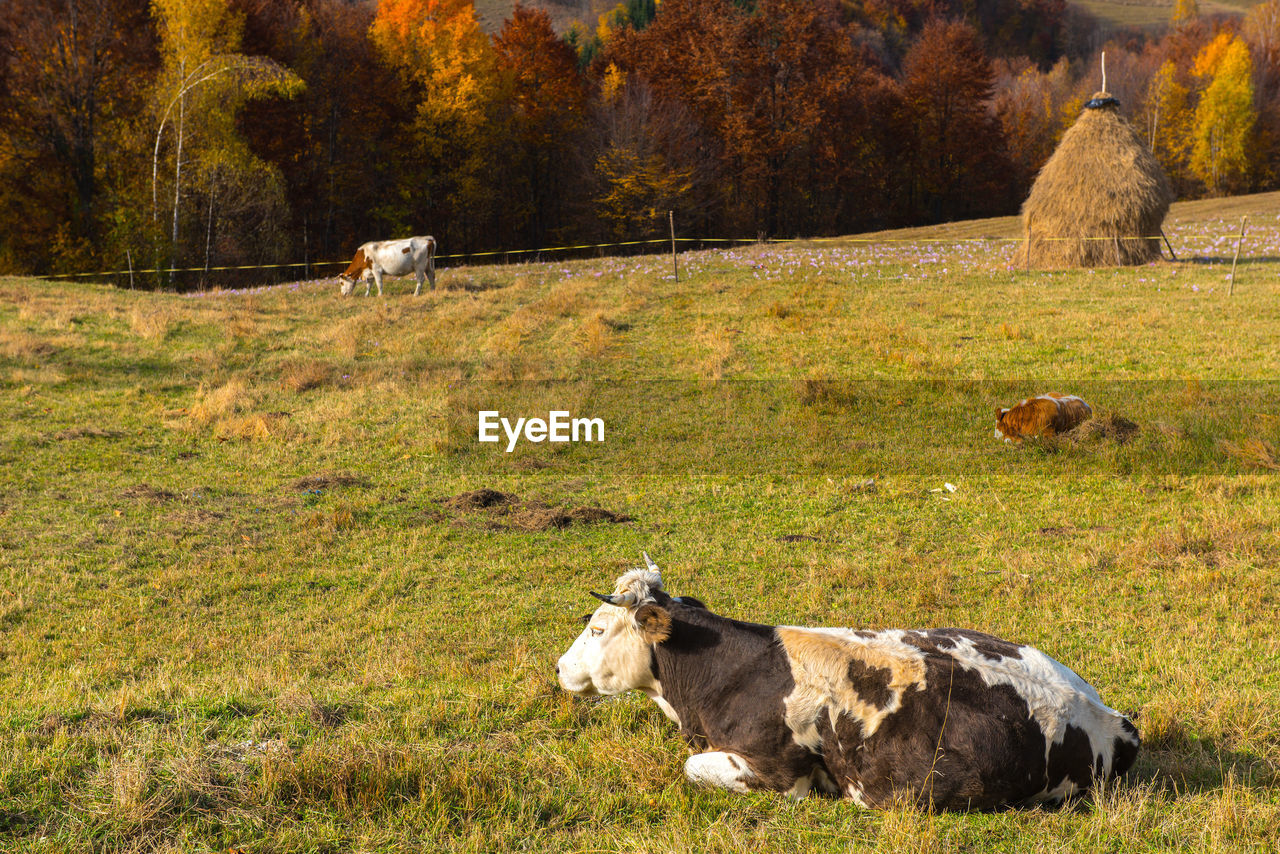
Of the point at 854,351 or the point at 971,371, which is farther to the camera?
the point at 854,351

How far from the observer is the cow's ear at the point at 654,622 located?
5148 mm

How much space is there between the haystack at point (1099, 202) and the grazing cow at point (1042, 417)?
17087mm

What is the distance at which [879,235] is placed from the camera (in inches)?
1834

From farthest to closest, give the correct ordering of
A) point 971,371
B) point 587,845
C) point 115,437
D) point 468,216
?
point 468,216 < point 971,371 < point 115,437 < point 587,845

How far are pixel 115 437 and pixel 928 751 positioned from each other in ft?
49.7

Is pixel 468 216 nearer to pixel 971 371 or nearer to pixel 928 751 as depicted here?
pixel 971 371

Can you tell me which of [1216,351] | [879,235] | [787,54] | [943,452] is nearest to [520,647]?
[943,452]

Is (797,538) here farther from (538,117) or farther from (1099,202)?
(538,117)

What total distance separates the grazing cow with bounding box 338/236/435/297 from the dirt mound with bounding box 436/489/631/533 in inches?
702

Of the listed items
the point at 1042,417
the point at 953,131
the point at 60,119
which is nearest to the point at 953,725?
the point at 1042,417

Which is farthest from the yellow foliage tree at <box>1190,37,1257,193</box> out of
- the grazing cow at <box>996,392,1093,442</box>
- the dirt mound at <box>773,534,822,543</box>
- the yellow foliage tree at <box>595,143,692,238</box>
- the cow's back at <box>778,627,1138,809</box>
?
the cow's back at <box>778,627,1138,809</box>

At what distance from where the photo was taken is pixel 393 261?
29438mm

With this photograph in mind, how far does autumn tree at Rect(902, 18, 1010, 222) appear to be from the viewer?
6838 centimetres

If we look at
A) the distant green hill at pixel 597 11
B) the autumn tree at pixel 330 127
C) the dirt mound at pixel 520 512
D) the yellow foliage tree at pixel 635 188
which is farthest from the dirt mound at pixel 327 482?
the distant green hill at pixel 597 11
